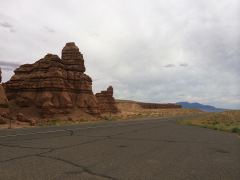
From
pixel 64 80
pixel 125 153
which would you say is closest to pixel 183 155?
pixel 125 153

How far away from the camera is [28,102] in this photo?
45.8 m

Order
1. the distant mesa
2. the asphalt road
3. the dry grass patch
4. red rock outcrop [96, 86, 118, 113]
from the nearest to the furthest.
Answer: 1. the asphalt road
2. the dry grass patch
3. the distant mesa
4. red rock outcrop [96, 86, 118, 113]

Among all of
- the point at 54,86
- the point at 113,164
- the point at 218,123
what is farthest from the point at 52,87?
the point at 113,164

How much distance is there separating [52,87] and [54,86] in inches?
13.5

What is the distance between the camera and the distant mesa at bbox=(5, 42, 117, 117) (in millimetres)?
45750

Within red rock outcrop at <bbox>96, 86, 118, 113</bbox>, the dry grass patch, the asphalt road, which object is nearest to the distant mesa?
the dry grass patch

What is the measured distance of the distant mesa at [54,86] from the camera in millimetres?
45750

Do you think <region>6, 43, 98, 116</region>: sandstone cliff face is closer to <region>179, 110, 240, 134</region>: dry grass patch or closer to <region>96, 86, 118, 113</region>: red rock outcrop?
<region>179, 110, 240, 134</region>: dry grass patch

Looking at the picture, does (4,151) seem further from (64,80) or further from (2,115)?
(64,80)

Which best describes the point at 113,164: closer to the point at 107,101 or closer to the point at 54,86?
the point at 54,86

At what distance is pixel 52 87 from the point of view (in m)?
47.3

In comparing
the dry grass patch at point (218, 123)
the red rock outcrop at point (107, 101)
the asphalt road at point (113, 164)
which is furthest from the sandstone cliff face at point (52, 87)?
the asphalt road at point (113, 164)

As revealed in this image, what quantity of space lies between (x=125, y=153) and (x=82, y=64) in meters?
46.3

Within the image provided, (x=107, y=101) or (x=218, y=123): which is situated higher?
(x=107, y=101)
